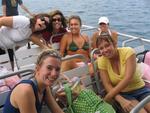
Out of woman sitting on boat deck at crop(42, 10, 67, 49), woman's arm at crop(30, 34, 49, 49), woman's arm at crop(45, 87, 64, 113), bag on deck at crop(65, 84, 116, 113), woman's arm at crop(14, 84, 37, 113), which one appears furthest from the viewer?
woman sitting on boat deck at crop(42, 10, 67, 49)

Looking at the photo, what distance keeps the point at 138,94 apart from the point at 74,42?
4.58 feet

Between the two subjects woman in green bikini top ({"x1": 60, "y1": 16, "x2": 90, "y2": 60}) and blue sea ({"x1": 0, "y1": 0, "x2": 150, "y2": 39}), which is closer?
woman in green bikini top ({"x1": 60, "y1": 16, "x2": 90, "y2": 60})

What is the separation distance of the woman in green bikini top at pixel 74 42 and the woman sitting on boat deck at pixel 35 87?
1954 millimetres

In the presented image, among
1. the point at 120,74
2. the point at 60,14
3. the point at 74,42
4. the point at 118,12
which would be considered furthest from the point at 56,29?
the point at 118,12

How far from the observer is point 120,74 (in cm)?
351

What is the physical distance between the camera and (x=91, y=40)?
501 centimetres

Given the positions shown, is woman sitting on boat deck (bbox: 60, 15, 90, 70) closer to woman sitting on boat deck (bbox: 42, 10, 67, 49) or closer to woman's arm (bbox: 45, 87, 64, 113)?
woman sitting on boat deck (bbox: 42, 10, 67, 49)

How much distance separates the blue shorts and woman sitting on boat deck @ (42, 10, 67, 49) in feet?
5.05

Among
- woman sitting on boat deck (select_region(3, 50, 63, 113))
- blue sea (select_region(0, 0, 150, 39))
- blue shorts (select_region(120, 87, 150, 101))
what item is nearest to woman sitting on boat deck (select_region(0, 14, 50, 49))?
blue shorts (select_region(120, 87, 150, 101))

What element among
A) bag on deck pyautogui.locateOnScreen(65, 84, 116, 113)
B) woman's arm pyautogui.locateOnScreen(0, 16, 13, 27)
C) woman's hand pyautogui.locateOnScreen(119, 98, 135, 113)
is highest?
woman's arm pyautogui.locateOnScreen(0, 16, 13, 27)

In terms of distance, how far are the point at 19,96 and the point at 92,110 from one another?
90 centimetres

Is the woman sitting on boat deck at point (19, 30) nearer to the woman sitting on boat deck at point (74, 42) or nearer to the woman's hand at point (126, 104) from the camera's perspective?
the woman sitting on boat deck at point (74, 42)

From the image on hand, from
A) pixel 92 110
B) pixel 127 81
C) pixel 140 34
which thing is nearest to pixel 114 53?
pixel 127 81

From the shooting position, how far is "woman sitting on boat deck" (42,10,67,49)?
469 centimetres
